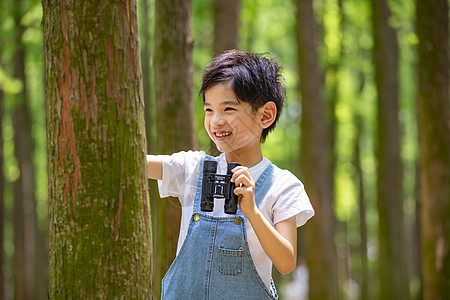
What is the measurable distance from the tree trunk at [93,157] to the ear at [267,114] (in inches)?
25.2

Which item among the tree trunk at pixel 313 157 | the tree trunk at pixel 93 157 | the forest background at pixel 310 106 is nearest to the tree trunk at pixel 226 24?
the forest background at pixel 310 106

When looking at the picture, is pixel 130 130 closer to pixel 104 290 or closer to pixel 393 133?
pixel 104 290

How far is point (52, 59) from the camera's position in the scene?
90.9 inches

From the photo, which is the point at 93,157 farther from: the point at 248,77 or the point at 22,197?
the point at 22,197

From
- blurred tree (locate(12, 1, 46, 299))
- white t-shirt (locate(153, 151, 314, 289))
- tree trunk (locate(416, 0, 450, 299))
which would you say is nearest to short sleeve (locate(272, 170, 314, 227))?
white t-shirt (locate(153, 151, 314, 289))

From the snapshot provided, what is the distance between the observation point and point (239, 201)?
2318 millimetres

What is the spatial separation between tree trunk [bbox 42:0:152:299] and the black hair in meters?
0.44

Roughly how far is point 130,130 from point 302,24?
325 inches

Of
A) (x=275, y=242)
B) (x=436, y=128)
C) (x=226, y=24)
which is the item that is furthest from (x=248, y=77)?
(x=226, y=24)

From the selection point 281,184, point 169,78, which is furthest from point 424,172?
point 281,184

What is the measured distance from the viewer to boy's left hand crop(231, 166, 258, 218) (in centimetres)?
228

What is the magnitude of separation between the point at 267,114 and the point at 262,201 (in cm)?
44

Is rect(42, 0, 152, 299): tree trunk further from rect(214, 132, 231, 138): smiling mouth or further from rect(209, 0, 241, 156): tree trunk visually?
rect(209, 0, 241, 156): tree trunk

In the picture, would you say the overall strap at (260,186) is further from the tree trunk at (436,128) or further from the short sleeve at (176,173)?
the tree trunk at (436,128)
